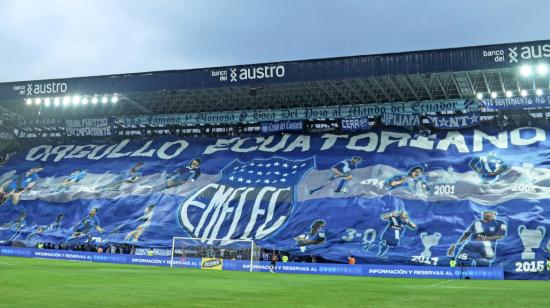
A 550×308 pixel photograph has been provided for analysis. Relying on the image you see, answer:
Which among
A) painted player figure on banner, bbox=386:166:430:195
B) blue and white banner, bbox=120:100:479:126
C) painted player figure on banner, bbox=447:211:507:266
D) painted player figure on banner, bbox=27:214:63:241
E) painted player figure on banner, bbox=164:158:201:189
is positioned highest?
blue and white banner, bbox=120:100:479:126

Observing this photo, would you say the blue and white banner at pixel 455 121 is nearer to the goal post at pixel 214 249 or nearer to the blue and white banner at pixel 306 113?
the blue and white banner at pixel 306 113

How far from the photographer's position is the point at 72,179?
48844 millimetres

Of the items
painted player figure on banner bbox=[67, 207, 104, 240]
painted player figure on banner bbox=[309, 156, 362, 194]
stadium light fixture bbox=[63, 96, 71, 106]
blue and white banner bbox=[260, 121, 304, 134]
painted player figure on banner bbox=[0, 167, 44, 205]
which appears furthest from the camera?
stadium light fixture bbox=[63, 96, 71, 106]

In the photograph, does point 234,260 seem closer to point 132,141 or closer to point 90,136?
point 132,141

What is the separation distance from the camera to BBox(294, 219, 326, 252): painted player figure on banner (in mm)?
36719

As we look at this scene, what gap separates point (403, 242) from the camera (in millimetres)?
34938

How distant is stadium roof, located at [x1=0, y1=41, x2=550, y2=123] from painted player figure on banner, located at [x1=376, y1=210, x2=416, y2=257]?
9863 millimetres

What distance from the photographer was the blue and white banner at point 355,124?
45.0 meters

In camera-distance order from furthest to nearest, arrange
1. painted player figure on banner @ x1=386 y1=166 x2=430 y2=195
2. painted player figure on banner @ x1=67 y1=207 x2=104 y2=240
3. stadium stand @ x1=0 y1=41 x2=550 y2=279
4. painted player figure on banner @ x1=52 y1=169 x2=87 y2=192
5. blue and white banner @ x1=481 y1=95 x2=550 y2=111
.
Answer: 1. painted player figure on banner @ x1=52 y1=169 x2=87 y2=192
2. painted player figure on banner @ x1=67 y1=207 x2=104 y2=240
3. blue and white banner @ x1=481 y1=95 x2=550 y2=111
4. painted player figure on banner @ x1=386 y1=166 x2=430 y2=195
5. stadium stand @ x1=0 y1=41 x2=550 y2=279

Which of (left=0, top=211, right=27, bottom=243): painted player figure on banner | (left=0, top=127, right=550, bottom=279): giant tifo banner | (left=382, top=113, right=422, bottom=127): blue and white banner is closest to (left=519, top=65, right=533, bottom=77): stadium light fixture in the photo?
(left=0, top=127, right=550, bottom=279): giant tifo banner

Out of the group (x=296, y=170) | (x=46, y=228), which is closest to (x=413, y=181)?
(x=296, y=170)

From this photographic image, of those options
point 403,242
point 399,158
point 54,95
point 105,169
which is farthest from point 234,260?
point 54,95

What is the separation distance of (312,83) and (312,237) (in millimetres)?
12590

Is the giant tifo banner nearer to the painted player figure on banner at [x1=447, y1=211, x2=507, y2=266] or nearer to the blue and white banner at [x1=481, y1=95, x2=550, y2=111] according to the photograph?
the painted player figure on banner at [x1=447, y1=211, x2=507, y2=266]
